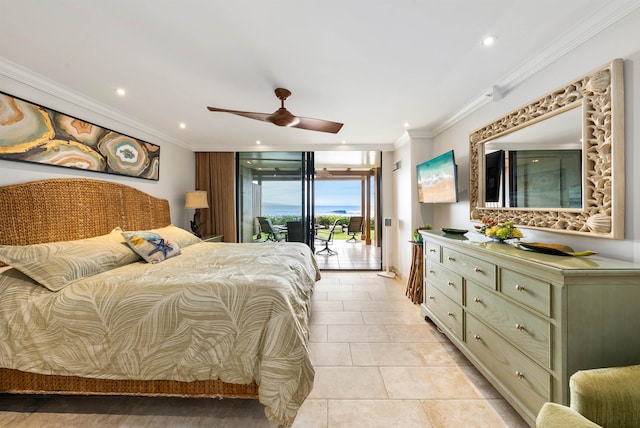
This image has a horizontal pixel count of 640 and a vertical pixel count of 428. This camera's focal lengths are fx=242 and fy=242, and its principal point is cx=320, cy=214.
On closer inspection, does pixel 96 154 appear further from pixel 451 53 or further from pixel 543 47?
pixel 543 47

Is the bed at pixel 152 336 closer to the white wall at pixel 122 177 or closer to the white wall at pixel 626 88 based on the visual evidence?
the white wall at pixel 122 177

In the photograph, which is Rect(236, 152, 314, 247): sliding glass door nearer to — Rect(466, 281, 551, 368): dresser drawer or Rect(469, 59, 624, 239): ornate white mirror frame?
Rect(466, 281, 551, 368): dresser drawer

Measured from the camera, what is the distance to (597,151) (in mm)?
1470

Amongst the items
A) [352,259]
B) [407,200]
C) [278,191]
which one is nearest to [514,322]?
[407,200]

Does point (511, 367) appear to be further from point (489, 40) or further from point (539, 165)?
point (489, 40)

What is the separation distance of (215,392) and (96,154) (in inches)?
112

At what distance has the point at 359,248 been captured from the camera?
7.62 metres

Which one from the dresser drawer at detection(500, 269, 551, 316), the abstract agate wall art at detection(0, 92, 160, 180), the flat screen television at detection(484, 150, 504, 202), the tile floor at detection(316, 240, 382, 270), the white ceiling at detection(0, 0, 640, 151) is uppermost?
the white ceiling at detection(0, 0, 640, 151)

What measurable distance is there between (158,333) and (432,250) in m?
2.52

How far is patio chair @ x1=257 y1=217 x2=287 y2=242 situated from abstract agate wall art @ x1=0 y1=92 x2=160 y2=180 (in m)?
2.29

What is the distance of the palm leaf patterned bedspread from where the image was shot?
1458mm

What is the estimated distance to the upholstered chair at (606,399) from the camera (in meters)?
0.90

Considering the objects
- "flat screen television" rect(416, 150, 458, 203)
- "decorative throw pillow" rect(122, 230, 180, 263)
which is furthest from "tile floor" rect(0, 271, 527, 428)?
"flat screen television" rect(416, 150, 458, 203)

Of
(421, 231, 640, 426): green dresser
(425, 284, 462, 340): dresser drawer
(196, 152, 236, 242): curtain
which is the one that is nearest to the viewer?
(421, 231, 640, 426): green dresser
